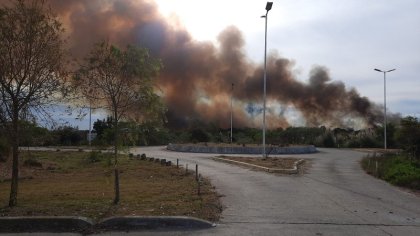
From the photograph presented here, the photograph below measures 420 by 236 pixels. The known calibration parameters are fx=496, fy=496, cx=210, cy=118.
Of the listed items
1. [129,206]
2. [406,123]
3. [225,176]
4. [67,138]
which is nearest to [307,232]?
[129,206]

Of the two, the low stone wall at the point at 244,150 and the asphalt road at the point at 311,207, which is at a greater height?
the low stone wall at the point at 244,150

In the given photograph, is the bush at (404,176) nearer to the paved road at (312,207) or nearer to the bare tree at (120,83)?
the paved road at (312,207)

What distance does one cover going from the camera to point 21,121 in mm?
11359

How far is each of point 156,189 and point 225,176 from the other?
14.6 feet

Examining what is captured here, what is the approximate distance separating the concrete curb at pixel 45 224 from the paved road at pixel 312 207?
5.07 ft

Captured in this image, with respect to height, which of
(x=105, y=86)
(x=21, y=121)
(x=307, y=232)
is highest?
(x=105, y=86)

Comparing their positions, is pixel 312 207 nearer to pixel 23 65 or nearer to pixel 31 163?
pixel 23 65

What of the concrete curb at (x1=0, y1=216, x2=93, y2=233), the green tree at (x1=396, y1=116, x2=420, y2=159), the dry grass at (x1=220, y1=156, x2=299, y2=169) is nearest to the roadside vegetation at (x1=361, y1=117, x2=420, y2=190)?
the green tree at (x1=396, y1=116, x2=420, y2=159)

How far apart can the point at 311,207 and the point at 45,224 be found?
20.0 feet

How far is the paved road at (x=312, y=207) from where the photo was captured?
30.7ft

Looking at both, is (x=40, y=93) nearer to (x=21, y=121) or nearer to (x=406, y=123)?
(x=21, y=121)

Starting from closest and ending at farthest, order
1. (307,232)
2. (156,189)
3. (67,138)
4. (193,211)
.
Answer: (307,232) → (193,211) → (156,189) → (67,138)

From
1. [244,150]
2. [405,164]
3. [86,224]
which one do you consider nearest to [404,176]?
[405,164]

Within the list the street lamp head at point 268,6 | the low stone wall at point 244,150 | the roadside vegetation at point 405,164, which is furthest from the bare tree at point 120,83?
the low stone wall at point 244,150
